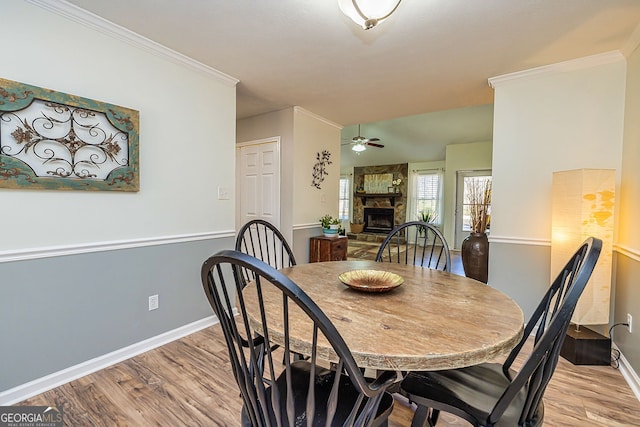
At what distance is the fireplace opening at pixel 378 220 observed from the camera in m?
8.87

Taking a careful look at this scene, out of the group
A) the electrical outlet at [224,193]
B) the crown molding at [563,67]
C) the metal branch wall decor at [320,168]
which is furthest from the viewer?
the metal branch wall decor at [320,168]

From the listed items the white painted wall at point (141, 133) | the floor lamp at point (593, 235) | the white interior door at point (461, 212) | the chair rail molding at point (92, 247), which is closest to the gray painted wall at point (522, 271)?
the floor lamp at point (593, 235)

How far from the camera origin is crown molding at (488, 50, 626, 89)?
226 centimetres

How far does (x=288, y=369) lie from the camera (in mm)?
745

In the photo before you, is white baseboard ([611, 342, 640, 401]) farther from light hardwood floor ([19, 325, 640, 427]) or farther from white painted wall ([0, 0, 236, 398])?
white painted wall ([0, 0, 236, 398])

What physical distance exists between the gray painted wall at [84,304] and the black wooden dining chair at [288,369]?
1.47 meters

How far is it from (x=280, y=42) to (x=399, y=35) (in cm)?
86

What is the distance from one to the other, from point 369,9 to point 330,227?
9.19 feet

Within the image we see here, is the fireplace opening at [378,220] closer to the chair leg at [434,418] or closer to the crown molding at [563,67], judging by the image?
the crown molding at [563,67]

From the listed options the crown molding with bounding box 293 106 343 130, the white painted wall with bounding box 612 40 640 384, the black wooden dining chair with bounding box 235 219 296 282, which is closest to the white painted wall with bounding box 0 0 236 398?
the black wooden dining chair with bounding box 235 219 296 282

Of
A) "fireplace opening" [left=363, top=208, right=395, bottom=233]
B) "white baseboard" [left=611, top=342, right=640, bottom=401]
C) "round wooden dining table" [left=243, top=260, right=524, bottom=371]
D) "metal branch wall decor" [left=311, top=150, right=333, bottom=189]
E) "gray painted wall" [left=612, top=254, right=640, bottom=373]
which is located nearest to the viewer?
"round wooden dining table" [left=243, top=260, right=524, bottom=371]

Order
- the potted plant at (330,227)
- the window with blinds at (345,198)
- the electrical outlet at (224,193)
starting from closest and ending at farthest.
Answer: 1. the electrical outlet at (224,193)
2. the potted plant at (330,227)
3. the window with blinds at (345,198)

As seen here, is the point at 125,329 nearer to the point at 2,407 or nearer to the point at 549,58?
the point at 2,407

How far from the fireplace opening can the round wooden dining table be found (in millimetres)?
7550
